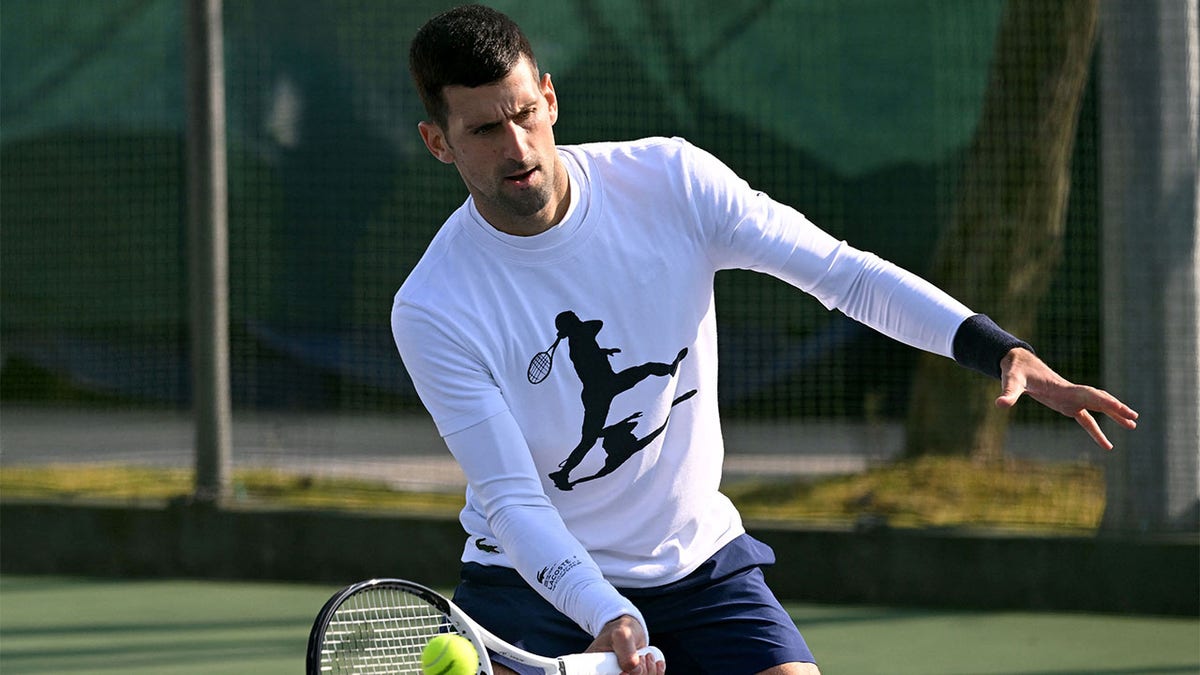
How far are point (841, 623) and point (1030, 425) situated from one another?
3.68ft

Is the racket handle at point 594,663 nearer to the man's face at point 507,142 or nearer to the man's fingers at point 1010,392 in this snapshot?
the man's fingers at point 1010,392

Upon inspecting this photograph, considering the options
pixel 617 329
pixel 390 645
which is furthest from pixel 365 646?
pixel 617 329

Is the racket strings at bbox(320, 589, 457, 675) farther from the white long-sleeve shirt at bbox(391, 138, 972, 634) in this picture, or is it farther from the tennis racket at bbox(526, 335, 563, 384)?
the tennis racket at bbox(526, 335, 563, 384)

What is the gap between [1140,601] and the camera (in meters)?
5.20

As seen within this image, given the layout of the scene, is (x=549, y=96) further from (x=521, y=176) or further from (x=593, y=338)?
(x=593, y=338)

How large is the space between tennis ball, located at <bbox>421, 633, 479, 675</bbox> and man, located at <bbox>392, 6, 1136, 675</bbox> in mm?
213

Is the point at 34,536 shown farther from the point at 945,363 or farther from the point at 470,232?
the point at 470,232

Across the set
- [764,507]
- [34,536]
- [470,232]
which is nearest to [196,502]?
[34,536]

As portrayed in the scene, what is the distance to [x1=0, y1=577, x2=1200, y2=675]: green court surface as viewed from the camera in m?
4.77

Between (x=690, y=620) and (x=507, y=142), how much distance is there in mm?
887

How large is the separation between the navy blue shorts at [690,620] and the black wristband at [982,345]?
586 mm

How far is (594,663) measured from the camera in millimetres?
2510

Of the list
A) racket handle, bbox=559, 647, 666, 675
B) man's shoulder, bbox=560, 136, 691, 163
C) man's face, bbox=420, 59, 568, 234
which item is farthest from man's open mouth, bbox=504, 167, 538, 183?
racket handle, bbox=559, 647, 666, 675

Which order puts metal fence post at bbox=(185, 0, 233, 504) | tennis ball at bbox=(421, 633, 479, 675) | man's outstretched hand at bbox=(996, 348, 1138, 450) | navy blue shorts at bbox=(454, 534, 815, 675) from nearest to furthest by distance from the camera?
tennis ball at bbox=(421, 633, 479, 675)
man's outstretched hand at bbox=(996, 348, 1138, 450)
navy blue shorts at bbox=(454, 534, 815, 675)
metal fence post at bbox=(185, 0, 233, 504)
